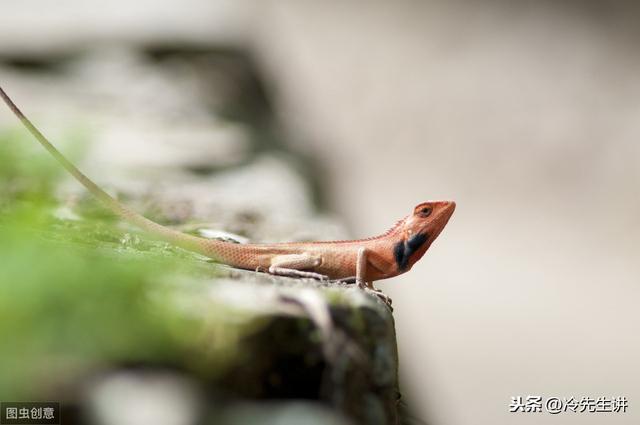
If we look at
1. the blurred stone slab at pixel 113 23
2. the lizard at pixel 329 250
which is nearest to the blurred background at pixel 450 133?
the blurred stone slab at pixel 113 23

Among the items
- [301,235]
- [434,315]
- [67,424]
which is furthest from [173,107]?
[67,424]

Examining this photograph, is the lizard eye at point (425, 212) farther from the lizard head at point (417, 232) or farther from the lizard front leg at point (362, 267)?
the lizard front leg at point (362, 267)

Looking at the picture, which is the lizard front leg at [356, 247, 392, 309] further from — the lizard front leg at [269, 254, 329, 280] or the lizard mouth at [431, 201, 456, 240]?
the lizard mouth at [431, 201, 456, 240]

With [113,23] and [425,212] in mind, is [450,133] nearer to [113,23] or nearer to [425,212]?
[113,23]

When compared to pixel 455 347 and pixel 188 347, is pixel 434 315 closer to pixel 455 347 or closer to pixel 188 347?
pixel 455 347

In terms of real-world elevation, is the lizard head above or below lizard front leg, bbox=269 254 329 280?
above

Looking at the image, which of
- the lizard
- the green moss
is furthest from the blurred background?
the green moss

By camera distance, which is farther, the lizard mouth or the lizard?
the lizard mouth
